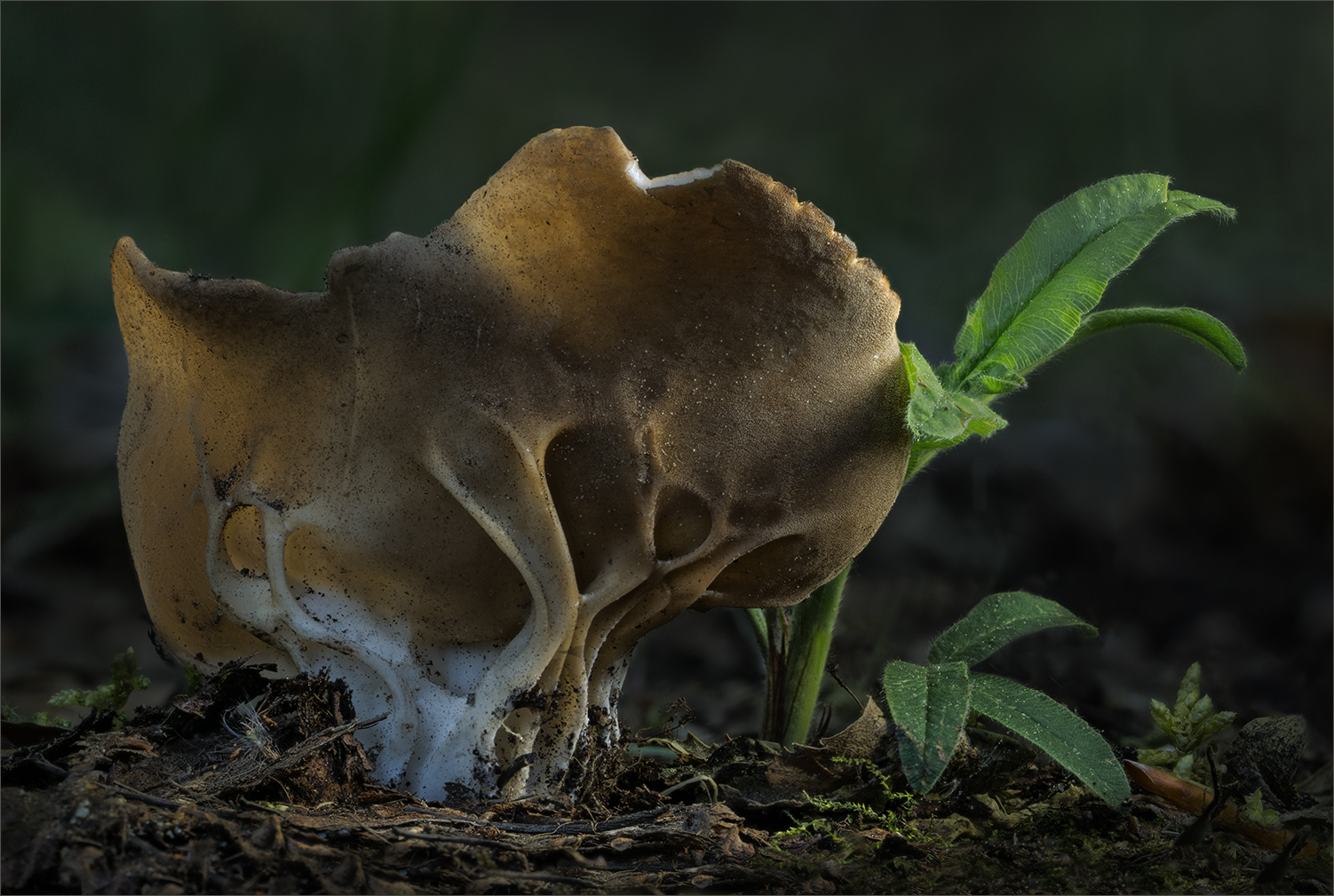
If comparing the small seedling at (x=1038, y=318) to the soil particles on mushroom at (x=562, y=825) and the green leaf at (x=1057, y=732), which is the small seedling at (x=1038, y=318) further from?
the soil particles on mushroom at (x=562, y=825)

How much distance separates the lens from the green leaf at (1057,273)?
1909mm

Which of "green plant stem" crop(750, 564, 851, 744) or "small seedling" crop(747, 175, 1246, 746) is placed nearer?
"small seedling" crop(747, 175, 1246, 746)

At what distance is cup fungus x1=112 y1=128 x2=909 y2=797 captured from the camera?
66.3 inches

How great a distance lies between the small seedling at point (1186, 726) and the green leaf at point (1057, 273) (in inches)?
32.4

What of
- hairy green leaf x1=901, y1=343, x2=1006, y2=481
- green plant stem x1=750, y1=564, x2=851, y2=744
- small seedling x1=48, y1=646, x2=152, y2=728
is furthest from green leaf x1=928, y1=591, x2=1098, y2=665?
small seedling x1=48, y1=646, x2=152, y2=728

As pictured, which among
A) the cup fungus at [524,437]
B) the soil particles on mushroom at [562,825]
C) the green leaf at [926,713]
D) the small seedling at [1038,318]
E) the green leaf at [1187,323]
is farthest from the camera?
the green leaf at [1187,323]

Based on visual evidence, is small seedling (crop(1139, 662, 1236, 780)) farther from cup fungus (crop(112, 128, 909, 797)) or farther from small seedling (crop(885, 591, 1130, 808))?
cup fungus (crop(112, 128, 909, 797))

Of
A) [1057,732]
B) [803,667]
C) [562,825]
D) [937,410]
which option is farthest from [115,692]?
A: [1057,732]

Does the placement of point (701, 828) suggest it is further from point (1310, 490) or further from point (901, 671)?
point (1310, 490)

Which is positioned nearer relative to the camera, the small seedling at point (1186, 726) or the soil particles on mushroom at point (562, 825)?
the soil particles on mushroom at point (562, 825)

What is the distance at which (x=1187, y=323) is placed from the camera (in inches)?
82.7

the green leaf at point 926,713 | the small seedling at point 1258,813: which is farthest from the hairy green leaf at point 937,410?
the small seedling at point 1258,813

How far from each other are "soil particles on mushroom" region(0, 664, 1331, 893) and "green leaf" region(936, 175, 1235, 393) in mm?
790

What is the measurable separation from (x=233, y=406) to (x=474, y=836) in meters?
0.96
